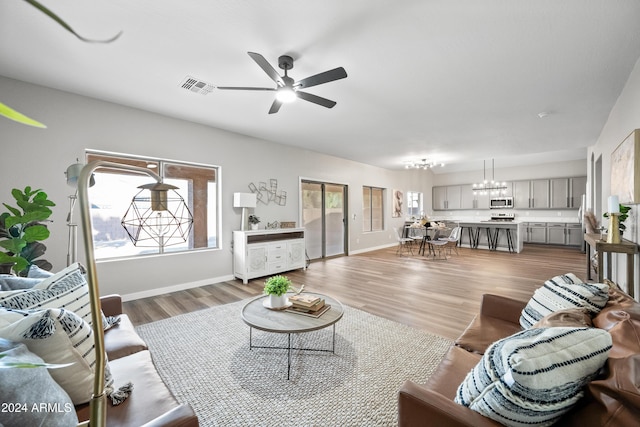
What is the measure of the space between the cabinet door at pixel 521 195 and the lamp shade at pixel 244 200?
28.5 feet

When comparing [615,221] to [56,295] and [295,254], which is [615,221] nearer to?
[295,254]

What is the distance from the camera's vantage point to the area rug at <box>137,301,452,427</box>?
5.59 ft

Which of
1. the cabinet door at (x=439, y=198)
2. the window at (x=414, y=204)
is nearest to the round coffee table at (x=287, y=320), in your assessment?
the window at (x=414, y=204)

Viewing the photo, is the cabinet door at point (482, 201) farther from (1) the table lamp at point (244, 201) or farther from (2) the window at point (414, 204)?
(1) the table lamp at point (244, 201)

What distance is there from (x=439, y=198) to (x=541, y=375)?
10583mm

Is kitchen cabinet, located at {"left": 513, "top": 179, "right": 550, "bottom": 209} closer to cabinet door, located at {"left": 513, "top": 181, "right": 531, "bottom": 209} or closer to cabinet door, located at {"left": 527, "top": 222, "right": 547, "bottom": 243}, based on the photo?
→ cabinet door, located at {"left": 513, "top": 181, "right": 531, "bottom": 209}

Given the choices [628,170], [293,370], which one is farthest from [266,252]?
[628,170]

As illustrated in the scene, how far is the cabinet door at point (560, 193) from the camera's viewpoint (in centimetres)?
812

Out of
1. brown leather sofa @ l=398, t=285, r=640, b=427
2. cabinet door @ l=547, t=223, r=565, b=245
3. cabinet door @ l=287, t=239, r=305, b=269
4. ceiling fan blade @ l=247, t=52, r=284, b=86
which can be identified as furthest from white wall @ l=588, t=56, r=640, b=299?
cabinet door @ l=547, t=223, r=565, b=245

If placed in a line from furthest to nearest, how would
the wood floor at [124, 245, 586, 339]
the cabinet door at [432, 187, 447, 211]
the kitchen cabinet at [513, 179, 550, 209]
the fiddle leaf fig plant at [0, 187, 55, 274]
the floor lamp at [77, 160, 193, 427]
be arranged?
the cabinet door at [432, 187, 447, 211] → the kitchen cabinet at [513, 179, 550, 209] → the wood floor at [124, 245, 586, 339] → the fiddle leaf fig plant at [0, 187, 55, 274] → the floor lamp at [77, 160, 193, 427]

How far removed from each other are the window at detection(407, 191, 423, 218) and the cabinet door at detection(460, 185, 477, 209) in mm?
1453

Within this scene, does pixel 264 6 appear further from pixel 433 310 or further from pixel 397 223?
pixel 397 223

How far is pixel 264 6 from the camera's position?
1.93 metres

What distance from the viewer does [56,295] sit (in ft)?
4.82
